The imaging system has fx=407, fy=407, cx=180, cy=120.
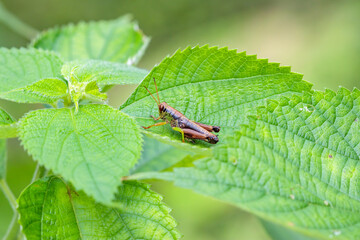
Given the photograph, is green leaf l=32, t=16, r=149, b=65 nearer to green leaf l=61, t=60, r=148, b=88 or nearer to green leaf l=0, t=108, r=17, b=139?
green leaf l=61, t=60, r=148, b=88

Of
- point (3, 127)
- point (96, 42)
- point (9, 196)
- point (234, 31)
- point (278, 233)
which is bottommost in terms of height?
point (9, 196)

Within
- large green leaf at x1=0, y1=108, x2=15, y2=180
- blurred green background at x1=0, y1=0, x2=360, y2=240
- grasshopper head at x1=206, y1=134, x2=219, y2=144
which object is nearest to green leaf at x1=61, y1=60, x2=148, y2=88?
large green leaf at x1=0, y1=108, x2=15, y2=180

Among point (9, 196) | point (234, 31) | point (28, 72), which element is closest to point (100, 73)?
point (28, 72)

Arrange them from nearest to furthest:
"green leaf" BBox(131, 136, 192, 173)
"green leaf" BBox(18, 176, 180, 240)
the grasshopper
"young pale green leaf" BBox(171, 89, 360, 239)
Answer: "young pale green leaf" BBox(171, 89, 360, 239) → "green leaf" BBox(18, 176, 180, 240) → the grasshopper → "green leaf" BBox(131, 136, 192, 173)

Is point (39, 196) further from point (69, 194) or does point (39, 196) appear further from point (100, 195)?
point (100, 195)

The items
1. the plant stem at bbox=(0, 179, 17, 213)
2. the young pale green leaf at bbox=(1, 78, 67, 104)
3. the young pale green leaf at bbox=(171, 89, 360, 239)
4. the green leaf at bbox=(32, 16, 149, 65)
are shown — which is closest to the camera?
the young pale green leaf at bbox=(171, 89, 360, 239)

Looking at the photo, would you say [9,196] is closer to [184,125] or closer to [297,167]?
[184,125]

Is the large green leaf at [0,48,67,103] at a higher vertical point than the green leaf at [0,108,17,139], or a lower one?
higher
